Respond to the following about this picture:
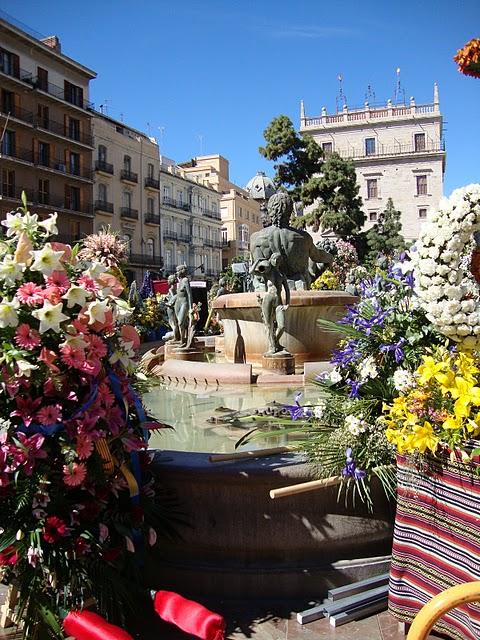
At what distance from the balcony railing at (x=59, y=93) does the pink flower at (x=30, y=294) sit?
38937 mm

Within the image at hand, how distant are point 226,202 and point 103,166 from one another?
27.7 meters

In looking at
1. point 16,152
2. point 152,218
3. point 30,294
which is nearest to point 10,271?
point 30,294

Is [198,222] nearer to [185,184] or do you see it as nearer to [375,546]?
[185,184]

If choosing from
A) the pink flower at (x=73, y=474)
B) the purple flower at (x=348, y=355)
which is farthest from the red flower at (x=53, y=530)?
the purple flower at (x=348, y=355)

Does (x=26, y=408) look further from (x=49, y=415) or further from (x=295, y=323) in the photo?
(x=295, y=323)

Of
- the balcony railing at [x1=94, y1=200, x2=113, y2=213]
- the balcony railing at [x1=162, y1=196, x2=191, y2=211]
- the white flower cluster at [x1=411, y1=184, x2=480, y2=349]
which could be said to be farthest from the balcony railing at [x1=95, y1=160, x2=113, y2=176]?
the white flower cluster at [x1=411, y1=184, x2=480, y2=349]

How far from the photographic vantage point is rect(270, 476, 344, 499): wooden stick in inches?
110

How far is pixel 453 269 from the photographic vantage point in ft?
8.38

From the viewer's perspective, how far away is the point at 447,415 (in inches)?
98.3

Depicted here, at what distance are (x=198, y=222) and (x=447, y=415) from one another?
2346 inches

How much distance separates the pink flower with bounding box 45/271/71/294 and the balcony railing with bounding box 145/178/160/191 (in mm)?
48856

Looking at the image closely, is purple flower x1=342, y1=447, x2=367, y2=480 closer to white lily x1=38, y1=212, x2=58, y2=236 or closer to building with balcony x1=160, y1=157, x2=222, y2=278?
white lily x1=38, y1=212, x2=58, y2=236

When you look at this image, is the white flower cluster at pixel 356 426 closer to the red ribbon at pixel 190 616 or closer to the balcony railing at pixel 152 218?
the red ribbon at pixel 190 616

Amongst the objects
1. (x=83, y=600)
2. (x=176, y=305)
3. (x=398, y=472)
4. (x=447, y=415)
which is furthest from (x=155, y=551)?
(x=176, y=305)
